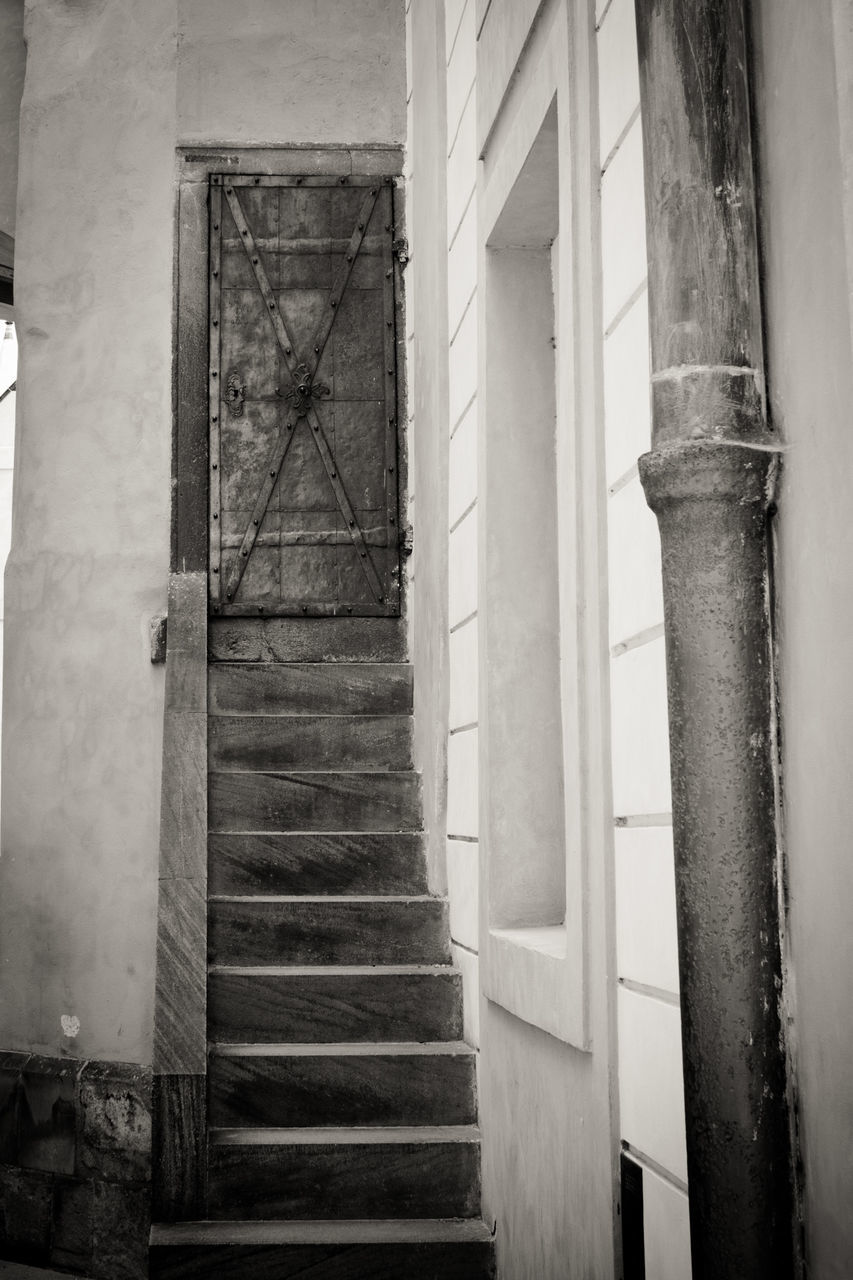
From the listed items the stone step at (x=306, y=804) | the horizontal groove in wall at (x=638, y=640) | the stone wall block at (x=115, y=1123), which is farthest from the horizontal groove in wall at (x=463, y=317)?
the stone wall block at (x=115, y=1123)

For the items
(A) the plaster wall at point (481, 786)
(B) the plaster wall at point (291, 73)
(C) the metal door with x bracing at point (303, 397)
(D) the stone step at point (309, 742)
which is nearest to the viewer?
(A) the plaster wall at point (481, 786)

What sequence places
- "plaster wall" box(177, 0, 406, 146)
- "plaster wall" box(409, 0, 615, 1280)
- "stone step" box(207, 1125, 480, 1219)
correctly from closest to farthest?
"plaster wall" box(409, 0, 615, 1280) → "stone step" box(207, 1125, 480, 1219) → "plaster wall" box(177, 0, 406, 146)

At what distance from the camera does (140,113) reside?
6.66m

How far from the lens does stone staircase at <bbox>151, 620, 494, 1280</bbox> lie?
3.65m

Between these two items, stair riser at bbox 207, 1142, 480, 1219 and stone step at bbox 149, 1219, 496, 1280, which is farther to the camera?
stair riser at bbox 207, 1142, 480, 1219

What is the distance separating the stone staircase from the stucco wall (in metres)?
0.87

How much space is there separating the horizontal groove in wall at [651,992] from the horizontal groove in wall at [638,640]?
611 millimetres

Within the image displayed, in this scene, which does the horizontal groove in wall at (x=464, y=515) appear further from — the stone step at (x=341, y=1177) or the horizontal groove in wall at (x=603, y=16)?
the stone step at (x=341, y=1177)

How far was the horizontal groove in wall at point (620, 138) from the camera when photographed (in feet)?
8.26

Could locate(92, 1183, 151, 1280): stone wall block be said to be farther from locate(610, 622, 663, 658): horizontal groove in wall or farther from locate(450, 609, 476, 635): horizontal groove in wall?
locate(610, 622, 663, 658): horizontal groove in wall

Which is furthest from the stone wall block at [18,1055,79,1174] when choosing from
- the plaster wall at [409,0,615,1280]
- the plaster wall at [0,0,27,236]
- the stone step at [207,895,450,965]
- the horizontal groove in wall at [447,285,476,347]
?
the plaster wall at [0,0,27,236]

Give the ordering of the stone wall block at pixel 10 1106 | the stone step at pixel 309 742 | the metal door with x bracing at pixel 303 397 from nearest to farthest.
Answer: the stone step at pixel 309 742
the stone wall block at pixel 10 1106
the metal door with x bracing at pixel 303 397

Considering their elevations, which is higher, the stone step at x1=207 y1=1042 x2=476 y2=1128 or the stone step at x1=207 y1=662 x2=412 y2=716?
the stone step at x1=207 y1=662 x2=412 y2=716

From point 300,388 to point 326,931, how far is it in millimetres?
2918
